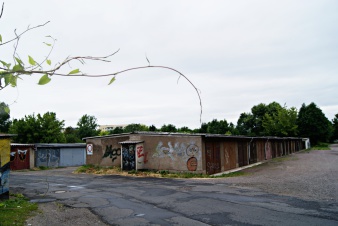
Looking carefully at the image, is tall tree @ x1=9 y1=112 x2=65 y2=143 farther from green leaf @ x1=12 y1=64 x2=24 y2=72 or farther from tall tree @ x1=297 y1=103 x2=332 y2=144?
tall tree @ x1=297 y1=103 x2=332 y2=144

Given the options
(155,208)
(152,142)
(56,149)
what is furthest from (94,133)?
(155,208)

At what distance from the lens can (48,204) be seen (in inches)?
406

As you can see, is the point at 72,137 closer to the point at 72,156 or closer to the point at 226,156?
the point at 72,156

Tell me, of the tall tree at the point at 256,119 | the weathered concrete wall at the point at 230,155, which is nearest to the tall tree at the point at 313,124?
the tall tree at the point at 256,119

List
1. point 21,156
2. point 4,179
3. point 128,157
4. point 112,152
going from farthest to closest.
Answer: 1. point 21,156
2. point 112,152
3. point 128,157
4. point 4,179

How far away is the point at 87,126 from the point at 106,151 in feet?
129

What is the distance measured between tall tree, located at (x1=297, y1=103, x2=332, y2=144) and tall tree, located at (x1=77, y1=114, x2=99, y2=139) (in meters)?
42.8

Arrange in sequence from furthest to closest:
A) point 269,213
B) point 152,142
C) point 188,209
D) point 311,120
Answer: point 311,120 < point 152,142 < point 188,209 < point 269,213

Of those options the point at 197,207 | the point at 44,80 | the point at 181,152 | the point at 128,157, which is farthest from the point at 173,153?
the point at 44,80

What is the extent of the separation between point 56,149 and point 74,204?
27590mm

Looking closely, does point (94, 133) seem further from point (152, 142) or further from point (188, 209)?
point (188, 209)

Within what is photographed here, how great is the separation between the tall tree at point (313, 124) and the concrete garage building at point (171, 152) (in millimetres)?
35933

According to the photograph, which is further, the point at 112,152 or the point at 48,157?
the point at 48,157

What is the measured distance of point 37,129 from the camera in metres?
38.8
